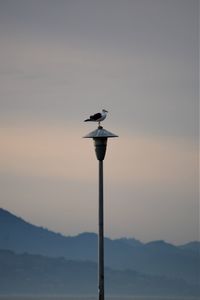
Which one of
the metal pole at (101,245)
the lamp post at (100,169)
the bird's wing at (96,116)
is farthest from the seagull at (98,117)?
the metal pole at (101,245)

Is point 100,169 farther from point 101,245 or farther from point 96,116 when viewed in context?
point 96,116

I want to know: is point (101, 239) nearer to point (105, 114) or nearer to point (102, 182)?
point (102, 182)

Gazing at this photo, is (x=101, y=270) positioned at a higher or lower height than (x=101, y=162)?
lower

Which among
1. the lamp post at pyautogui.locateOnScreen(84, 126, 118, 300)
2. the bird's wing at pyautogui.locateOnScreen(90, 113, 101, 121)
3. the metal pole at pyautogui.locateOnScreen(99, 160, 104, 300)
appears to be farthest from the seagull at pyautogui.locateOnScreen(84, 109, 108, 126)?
the metal pole at pyautogui.locateOnScreen(99, 160, 104, 300)

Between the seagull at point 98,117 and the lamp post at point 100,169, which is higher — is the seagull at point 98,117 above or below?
above

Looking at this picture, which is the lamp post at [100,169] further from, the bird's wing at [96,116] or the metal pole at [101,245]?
the bird's wing at [96,116]

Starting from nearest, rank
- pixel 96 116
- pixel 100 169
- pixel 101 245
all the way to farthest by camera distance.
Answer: pixel 101 245
pixel 100 169
pixel 96 116

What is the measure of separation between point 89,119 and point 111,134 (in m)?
2.20

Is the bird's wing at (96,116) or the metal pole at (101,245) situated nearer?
the metal pole at (101,245)

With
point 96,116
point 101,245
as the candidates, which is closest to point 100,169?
point 101,245

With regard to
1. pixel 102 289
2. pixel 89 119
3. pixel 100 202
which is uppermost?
pixel 89 119

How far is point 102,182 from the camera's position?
62.7ft

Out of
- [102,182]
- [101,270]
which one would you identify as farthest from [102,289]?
[102,182]

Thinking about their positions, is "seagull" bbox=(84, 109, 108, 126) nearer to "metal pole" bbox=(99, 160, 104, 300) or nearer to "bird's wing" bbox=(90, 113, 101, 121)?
"bird's wing" bbox=(90, 113, 101, 121)
